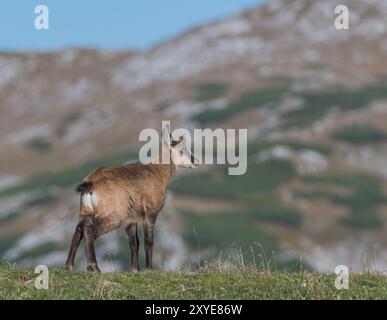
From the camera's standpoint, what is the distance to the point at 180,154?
2384cm

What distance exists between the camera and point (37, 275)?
1805cm

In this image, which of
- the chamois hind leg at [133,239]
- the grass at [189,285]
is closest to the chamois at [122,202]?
the chamois hind leg at [133,239]

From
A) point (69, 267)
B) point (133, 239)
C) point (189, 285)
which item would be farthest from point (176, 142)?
point (189, 285)

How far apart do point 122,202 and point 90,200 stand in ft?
2.83

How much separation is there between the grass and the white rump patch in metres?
1.63

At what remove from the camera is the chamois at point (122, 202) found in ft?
65.6

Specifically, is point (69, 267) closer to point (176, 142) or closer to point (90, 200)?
point (90, 200)

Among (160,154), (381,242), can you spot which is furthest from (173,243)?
(160,154)

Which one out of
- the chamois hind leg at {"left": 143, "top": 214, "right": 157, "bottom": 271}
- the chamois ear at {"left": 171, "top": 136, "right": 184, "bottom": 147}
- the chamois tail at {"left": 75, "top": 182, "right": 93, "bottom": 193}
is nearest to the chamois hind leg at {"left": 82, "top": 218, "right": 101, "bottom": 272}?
the chamois tail at {"left": 75, "top": 182, "right": 93, "bottom": 193}

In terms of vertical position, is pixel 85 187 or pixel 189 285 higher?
pixel 85 187

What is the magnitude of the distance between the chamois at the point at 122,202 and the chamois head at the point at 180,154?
0.37m

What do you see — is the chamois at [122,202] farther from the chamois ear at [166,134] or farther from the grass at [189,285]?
the grass at [189,285]
